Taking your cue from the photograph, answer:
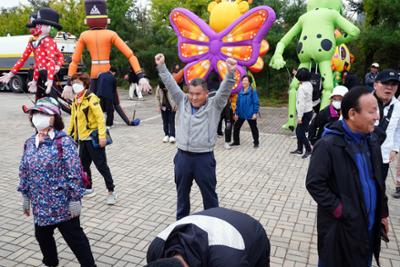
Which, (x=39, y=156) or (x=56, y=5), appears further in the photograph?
(x=56, y=5)

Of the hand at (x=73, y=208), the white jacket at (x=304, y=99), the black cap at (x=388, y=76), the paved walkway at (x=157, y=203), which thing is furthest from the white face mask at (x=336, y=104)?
the hand at (x=73, y=208)

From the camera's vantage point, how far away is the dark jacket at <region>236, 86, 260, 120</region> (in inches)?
291

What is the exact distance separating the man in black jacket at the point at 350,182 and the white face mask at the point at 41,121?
2.02 metres

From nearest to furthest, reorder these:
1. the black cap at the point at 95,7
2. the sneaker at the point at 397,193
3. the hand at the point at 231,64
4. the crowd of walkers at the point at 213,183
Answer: the crowd of walkers at the point at 213,183
the hand at the point at 231,64
the sneaker at the point at 397,193
the black cap at the point at 95,7

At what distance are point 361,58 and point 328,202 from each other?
13.5 metres

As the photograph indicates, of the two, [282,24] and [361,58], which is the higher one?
[282,24]

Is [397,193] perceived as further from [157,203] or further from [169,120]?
[169,120]

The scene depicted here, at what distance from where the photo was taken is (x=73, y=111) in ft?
14.3

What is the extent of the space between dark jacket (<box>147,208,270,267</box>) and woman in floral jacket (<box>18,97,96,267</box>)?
1364mm

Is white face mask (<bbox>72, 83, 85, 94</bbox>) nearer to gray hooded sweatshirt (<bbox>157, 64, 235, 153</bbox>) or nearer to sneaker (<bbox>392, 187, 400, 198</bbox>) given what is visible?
gray hooded sweatshirt (<bbox>157, 64, 235, 153</bbox>)

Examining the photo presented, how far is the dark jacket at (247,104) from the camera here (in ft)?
24.3

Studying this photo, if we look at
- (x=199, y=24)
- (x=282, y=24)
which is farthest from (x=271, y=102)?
(x=199, y=24)

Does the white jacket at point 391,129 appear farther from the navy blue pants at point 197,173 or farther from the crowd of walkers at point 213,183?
the navy blue pants at point 197,173

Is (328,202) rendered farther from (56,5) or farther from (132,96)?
(56,5)
